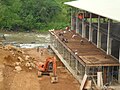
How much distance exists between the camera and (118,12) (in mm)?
33031

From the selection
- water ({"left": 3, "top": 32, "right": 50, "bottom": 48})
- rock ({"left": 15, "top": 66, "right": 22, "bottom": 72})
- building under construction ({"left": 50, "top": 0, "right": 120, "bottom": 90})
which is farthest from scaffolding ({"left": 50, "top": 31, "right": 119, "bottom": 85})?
water ({"left": 3, "top": 32, "right": 50, "bottom": 48})

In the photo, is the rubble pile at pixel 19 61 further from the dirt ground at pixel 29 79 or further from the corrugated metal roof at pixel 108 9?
the corrugated metal roof at pixel 108 9

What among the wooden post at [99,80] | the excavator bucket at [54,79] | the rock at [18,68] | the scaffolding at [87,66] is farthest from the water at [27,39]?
the wooden post at [99,80]

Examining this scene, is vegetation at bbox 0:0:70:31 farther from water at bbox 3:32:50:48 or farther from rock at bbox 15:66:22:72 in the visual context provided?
rock at bbox 15:66:22:72

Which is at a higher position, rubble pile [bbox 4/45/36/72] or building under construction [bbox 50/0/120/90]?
building under construction [bbox 50/0/120/90]

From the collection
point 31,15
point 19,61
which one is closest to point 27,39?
point 31,15

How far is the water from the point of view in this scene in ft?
190

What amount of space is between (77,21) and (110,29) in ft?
43.3

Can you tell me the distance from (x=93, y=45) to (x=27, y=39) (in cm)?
2170

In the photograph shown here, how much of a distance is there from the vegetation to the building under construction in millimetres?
21100

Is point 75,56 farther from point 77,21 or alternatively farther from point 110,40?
point 77,21

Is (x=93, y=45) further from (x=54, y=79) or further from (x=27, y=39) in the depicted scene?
(x=27, y=39)

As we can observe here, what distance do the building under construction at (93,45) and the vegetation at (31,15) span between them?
21.1 metres

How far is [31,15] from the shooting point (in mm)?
74312
